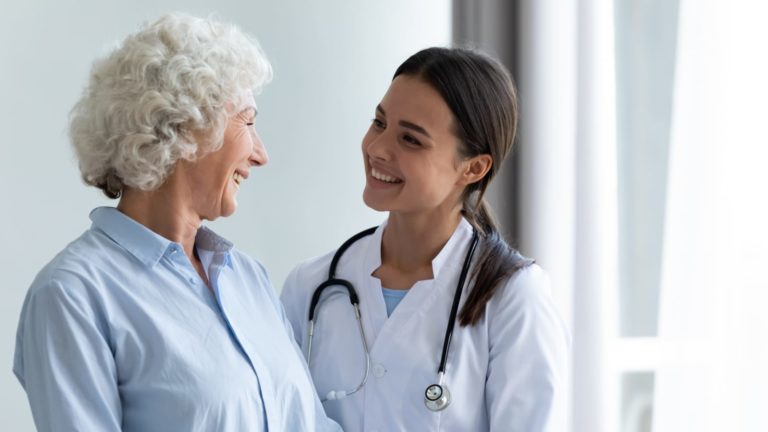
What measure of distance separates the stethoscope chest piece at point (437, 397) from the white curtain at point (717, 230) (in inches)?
32.5

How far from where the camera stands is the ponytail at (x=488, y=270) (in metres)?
1.80

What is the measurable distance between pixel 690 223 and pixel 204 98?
1.31m

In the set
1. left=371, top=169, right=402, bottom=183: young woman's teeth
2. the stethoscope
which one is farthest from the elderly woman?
left=371, top=169, right=402, bottom=183: young woman's teeth

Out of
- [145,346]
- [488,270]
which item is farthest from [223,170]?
[488,270]

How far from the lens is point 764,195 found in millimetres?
2154

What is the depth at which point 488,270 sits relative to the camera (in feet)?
6.06

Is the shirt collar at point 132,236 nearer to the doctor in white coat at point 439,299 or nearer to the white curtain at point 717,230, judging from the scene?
the doctor in white coat at point 439,299

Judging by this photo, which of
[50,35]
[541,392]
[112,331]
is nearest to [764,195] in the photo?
[541,392]

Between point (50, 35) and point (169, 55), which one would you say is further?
point (50, 35)

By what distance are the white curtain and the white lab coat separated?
1.90 feet

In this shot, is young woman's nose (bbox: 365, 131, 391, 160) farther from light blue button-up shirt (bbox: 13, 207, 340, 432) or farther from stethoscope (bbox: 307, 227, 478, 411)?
light blue button-up shirt (bbox: 13, 207, 340, 432)

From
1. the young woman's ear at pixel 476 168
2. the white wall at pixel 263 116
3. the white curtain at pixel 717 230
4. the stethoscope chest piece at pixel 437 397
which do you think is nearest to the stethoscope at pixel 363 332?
the stethoscope chest piece at pixel 437 397

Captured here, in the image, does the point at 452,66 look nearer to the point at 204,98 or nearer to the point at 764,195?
the point at 204,98

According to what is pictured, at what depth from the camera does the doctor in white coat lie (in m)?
1.75
